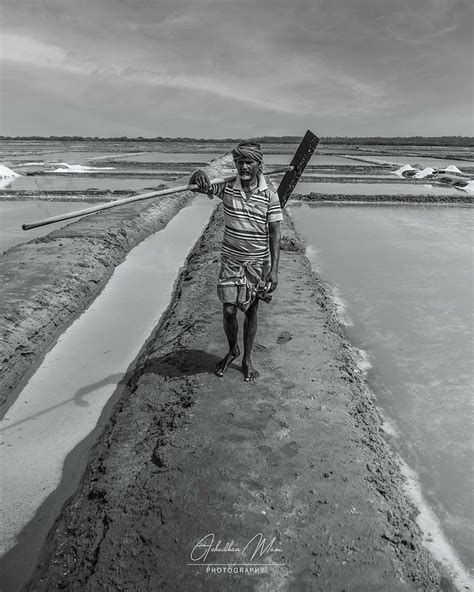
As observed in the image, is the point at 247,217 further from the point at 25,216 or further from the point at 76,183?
the point at 76,183

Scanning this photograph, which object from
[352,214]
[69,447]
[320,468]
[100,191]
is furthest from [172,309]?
[100,191]

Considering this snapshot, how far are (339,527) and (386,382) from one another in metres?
1.70

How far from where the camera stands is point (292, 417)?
8.39 feet

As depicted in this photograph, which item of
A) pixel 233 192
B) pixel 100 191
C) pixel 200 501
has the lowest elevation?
pixel 100 191

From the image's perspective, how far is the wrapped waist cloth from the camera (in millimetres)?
2729

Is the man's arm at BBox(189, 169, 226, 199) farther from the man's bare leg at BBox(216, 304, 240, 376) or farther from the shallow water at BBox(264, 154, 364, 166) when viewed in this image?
the shallow water at BBox(264, 154, 364, 166)

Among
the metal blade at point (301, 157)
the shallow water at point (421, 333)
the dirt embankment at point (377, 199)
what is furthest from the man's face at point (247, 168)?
the dirt embankment at point (377, 199)

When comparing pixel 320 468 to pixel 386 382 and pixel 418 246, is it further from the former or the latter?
pixel 418 246

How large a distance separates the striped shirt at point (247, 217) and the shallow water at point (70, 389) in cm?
147

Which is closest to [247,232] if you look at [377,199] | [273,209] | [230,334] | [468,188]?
[273,209]

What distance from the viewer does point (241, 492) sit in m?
2.00

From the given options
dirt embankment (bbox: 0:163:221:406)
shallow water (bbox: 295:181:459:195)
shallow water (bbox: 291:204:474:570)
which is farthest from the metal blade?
shallow water (bbox: 295:181:459:195)

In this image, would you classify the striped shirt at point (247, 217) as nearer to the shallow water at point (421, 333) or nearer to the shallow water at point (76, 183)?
the shallow water at point (421, 333)

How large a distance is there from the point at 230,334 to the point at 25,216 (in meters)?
8.68
